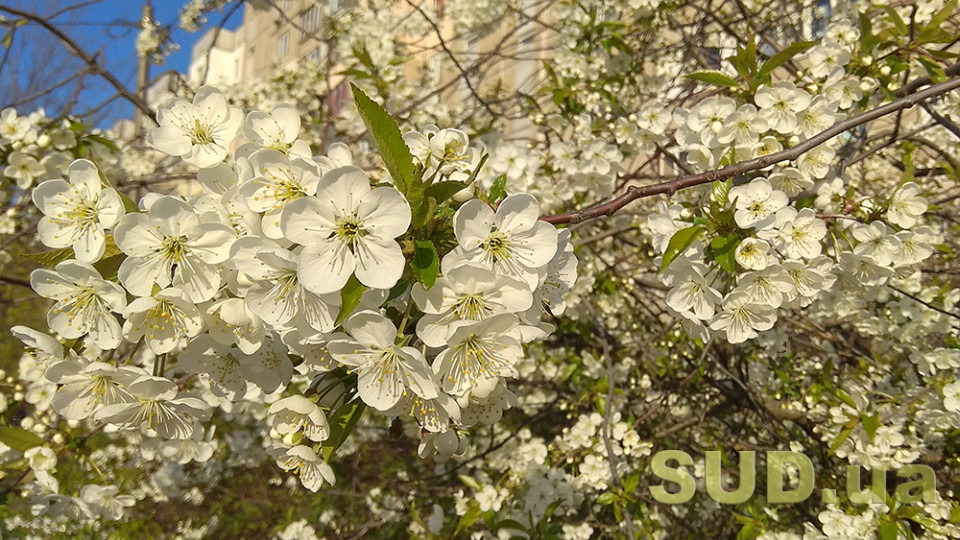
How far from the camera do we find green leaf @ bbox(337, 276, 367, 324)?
2.87 feet

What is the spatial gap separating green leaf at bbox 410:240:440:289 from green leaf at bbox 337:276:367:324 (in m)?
0.09

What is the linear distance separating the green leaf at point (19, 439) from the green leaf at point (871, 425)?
8.98 ft

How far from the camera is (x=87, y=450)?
1.80 meters

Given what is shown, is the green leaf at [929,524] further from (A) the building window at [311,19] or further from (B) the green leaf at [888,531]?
(A) the building window at [311,19]

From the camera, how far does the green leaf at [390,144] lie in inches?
35.1

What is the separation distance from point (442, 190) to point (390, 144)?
12 centimetres

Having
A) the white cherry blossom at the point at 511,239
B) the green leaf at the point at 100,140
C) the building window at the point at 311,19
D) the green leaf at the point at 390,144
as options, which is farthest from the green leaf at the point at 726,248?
the building window at the point at 311,19

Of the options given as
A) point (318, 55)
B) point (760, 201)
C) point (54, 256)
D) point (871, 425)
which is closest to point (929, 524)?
point (871, 425)

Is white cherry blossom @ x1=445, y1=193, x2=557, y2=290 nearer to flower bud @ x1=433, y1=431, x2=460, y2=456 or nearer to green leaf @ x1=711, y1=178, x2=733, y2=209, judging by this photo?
flower bud @ x1=433, y1=431, x2=460, y2=456

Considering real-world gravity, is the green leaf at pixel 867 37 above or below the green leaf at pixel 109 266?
below

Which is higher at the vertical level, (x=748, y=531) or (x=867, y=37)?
(x=867, y=37)

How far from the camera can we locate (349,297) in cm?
88

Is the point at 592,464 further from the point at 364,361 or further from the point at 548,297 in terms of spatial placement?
the point at 364,361

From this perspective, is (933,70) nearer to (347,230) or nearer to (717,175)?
(717,175)
